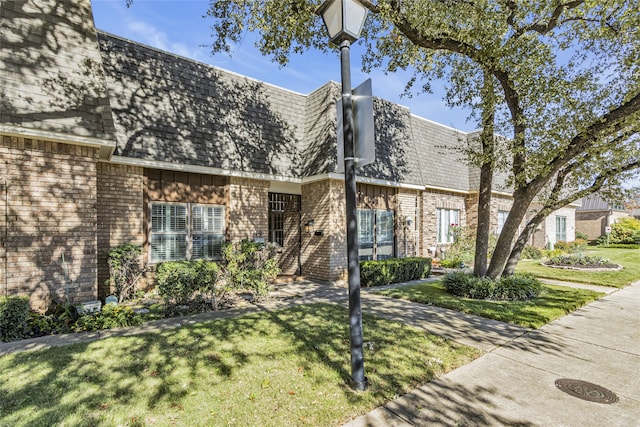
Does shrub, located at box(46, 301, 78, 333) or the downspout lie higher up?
the downspout

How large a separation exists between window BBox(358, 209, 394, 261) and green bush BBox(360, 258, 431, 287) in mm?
1266

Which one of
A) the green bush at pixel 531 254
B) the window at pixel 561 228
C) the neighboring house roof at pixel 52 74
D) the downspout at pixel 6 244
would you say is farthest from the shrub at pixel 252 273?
the window at pixel 561 228

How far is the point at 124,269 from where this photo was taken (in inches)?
313

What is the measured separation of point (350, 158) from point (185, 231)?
24.0 feet

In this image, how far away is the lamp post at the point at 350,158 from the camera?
366cm

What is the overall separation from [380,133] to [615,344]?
9.59m

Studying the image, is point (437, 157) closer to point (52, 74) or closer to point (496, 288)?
point (496, 288)

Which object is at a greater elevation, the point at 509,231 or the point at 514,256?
the point at 509,231

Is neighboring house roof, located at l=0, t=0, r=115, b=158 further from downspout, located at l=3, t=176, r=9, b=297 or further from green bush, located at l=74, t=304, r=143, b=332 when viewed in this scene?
green bush, located at l=74, t=304, r=143, b=332

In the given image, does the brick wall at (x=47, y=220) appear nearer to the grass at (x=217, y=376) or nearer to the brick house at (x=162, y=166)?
the brick house at (x=162, y=166)

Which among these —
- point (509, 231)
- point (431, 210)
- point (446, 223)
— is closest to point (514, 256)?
point (509, 231)

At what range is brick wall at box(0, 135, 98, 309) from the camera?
20.6ft

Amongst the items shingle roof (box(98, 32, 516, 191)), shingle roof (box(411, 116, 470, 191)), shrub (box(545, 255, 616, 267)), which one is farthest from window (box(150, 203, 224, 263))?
shrub (box(545, 255, 616, 267))

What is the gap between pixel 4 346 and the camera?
16.4 feet
